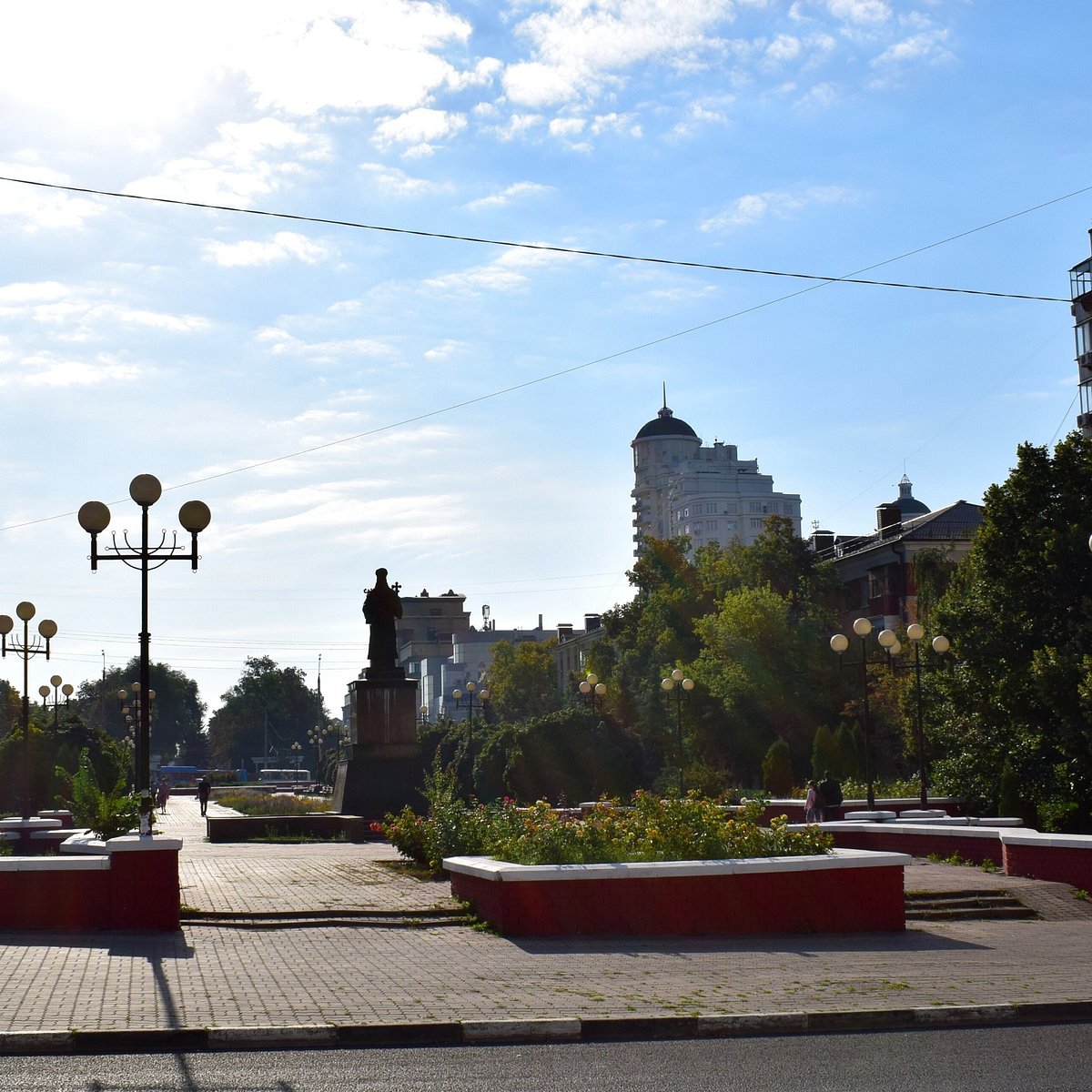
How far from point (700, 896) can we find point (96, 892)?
6212 millimetres

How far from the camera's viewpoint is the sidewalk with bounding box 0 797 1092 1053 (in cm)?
955

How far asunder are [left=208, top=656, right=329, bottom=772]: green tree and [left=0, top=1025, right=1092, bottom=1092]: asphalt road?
149 m

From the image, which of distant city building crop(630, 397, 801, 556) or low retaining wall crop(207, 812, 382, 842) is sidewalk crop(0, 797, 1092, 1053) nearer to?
low retaining wall crop(207, 812, 382, 842)

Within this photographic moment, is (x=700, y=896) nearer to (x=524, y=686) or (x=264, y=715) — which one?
(x=524, y=686)

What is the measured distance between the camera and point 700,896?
46.7 ft

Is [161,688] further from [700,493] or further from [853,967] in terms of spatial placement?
[853,967]

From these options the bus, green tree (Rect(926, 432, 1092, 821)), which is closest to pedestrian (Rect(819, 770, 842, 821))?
green tree (Rect(926, 432, 1092, 821))

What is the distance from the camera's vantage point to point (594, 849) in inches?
583

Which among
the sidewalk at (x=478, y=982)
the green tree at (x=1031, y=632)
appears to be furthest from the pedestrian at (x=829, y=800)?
the sidewalk at (x=478, y=982)

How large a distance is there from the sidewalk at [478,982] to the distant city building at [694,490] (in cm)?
12048

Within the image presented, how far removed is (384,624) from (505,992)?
74.6 feet

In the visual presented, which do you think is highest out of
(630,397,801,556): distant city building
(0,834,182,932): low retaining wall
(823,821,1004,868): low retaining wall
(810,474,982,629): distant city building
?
(630,397,801,556): distant city building

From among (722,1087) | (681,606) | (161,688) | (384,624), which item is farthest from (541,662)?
(722,1087)

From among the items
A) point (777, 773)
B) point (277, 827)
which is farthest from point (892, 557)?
point (277, 827)
